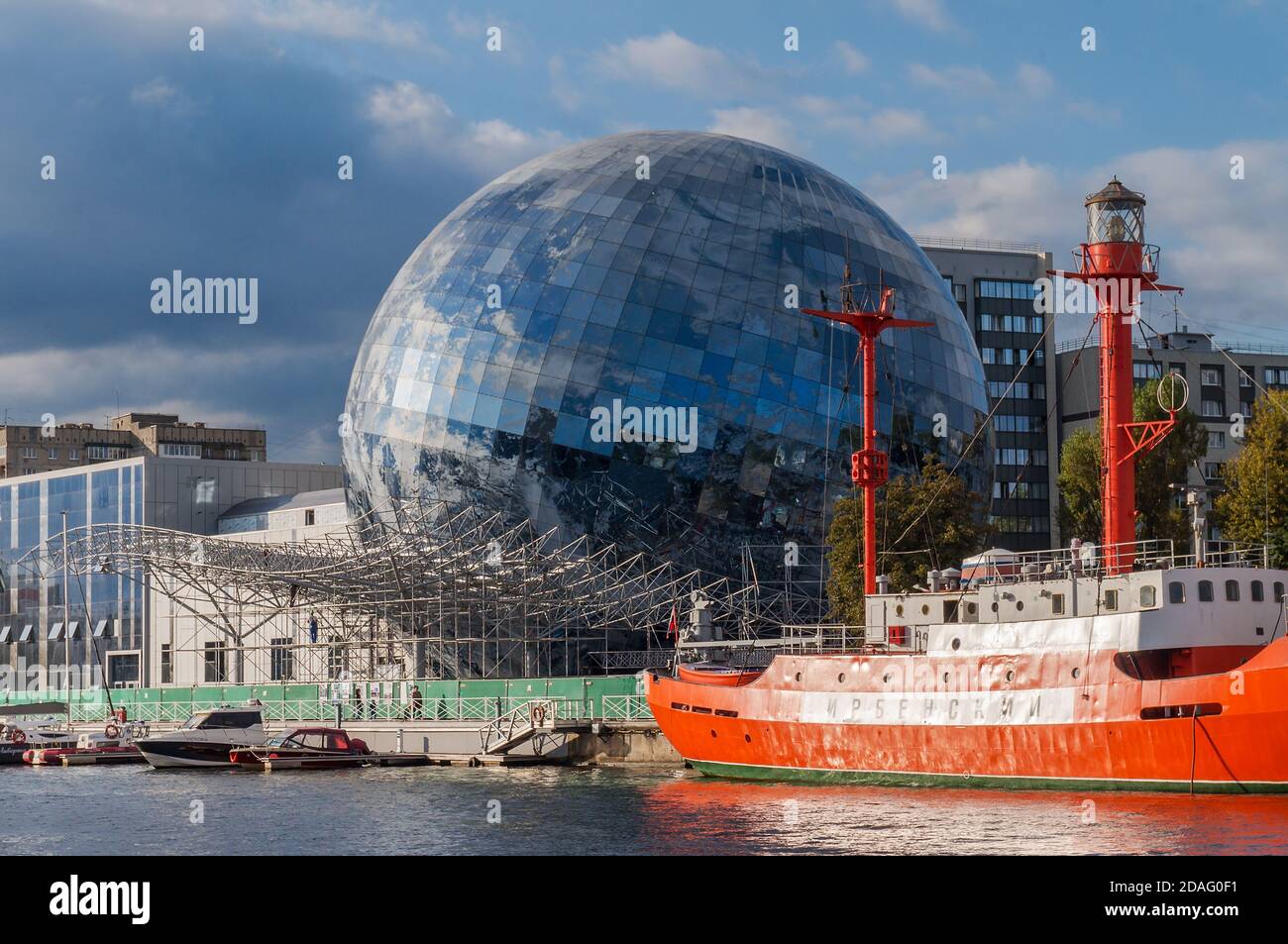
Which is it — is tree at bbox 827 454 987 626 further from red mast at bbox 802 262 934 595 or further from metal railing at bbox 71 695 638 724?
metal railing at bbox 71 695 638 724

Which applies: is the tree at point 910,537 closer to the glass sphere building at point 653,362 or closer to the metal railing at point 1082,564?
the glass sphere building at point 653,362

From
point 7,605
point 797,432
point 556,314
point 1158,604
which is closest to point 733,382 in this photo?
point 797,432

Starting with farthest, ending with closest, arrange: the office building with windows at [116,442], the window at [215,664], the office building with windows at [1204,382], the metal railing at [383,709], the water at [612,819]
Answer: the office building with windows at [116,442] → the office building with windows at [1204,382] → the window at [215,664] → the metal railing at [383,709] → the water at [612,819]

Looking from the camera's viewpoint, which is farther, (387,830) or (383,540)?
(383,540)

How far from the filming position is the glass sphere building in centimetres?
5938

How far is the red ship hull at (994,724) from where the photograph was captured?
114ft

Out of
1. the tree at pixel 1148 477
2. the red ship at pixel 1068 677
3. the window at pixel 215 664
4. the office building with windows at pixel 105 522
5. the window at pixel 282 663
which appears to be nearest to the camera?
the red ship at pixel 1068 677

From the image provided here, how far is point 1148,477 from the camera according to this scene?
6806 cm

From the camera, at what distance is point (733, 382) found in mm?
59438

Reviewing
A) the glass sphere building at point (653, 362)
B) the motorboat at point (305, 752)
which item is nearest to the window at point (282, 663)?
the glass sphere building at point (653, 362)

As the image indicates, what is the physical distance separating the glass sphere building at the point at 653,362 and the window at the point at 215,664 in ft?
43.0

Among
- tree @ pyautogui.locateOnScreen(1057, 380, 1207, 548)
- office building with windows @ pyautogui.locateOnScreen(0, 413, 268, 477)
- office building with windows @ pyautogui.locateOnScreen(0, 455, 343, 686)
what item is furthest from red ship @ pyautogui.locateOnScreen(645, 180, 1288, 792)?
office building with windows @ pyautogui.locateOnScreen(0, 413, 268, 477)

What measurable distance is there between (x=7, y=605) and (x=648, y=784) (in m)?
59.5

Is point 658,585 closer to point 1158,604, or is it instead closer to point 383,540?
point 383,540
